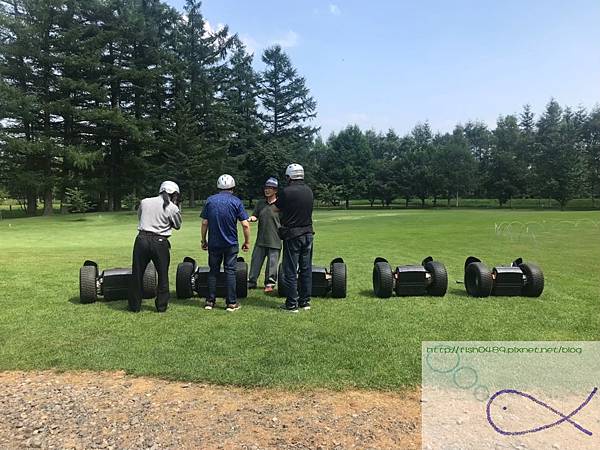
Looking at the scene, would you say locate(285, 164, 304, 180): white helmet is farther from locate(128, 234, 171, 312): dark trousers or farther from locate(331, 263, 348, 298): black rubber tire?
locate(128, 234, 171, 312): dark trousers

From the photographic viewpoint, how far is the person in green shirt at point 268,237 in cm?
877

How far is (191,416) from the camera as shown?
405 centimetres

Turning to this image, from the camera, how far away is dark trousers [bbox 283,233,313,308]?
7484mm

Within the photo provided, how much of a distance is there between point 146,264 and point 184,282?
2.98 ft

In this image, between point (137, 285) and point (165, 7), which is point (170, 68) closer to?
point (165, 7)

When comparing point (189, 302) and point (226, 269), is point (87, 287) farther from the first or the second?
point (226, 269)

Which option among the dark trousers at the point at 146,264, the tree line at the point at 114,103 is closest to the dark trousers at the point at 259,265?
the dark trousers at the point at 146,264

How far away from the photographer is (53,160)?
45.1 metres

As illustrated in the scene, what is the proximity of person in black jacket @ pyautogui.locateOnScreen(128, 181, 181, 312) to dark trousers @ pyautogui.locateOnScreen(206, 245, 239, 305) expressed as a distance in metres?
0.68

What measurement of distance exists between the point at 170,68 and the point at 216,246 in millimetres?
48330

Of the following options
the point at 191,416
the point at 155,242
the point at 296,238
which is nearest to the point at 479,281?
the point at 296,238

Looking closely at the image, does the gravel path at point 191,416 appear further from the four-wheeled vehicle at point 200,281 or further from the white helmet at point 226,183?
the white helmet at point 226,183

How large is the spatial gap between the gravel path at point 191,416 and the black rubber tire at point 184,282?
352 cm

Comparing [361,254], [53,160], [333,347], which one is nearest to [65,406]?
[333,347]
